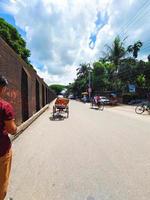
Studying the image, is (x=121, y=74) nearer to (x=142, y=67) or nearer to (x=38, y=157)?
(x=142, y=67)

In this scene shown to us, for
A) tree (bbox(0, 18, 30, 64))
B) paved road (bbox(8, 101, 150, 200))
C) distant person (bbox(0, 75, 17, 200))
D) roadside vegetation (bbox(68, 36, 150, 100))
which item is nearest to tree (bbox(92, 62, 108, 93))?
roadside vegetation (bbox(68, 36, 150, 100))

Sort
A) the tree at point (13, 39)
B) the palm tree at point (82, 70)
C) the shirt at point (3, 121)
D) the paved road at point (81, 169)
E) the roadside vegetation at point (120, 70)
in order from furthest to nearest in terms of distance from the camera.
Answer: the palm tree at point (82, 70) → the roadside vegetation at point (120, 70) → the tree at point (13, 39) → the paved road at point (81, 169) → the shirt at point (3, 121)

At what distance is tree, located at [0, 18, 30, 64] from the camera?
4320 cm

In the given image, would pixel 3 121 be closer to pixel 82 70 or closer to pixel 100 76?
pixel 100 76

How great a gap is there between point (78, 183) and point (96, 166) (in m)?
1.34

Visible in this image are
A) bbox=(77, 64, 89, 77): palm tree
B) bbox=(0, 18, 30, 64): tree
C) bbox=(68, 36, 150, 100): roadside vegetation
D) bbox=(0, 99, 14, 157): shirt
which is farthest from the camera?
bbox=(77, 64, 89, 77): palm tree

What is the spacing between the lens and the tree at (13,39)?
43197 millimetres

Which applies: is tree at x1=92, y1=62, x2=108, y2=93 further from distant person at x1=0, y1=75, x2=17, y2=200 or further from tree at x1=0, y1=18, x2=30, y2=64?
distant person at x1=0, y1=75, x2=17, y2=200

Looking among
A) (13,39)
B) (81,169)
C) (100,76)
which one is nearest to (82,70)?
(100,76)

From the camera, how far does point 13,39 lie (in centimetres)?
4959

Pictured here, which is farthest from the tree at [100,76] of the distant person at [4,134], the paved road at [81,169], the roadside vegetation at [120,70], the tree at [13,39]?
the distant person at [4,134]

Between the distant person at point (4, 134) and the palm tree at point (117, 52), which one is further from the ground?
the palm tree at point (117, 52)

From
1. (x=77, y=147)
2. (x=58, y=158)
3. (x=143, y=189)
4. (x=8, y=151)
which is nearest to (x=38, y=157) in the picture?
(x=58, y=158)

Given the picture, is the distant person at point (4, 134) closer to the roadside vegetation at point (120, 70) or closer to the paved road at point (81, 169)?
→ the paved road at point (81, 169)
